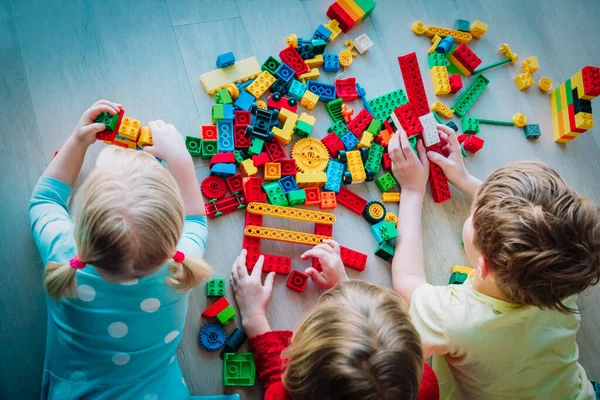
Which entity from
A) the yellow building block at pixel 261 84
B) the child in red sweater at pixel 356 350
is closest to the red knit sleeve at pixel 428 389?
the child in red sweater at pixel 356 350

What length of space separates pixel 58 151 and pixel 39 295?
0.37 meters

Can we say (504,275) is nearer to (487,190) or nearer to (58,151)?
(487,190)

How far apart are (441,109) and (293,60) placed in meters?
0.51

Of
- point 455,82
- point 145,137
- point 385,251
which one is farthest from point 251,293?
point 455,82

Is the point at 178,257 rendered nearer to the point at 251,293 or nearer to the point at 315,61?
the point at 251,293

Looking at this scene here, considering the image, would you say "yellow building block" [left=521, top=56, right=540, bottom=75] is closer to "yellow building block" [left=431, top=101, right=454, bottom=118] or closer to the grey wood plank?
"yellow building block" [left=431, top=101, right=454, bottom=118]

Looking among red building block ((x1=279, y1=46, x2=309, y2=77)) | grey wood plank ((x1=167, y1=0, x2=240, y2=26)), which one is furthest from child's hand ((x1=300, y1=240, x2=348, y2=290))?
grey wood plank ((x1=167, y1=0, x2=240, y2=26))

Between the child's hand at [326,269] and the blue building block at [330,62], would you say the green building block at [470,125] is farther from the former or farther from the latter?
the child's hand at [326,269]

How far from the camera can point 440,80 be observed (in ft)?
5.36

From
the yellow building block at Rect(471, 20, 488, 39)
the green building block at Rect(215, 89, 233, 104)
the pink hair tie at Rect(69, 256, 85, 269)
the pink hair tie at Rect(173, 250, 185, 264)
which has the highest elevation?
the yellow building block at Rect(471, 20, 488, 39)

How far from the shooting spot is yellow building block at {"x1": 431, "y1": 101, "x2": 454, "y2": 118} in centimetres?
161

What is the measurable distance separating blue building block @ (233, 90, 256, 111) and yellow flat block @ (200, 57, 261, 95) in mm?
62

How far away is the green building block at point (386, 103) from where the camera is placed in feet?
5.10

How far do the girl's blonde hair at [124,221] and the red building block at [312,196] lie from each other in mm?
537
